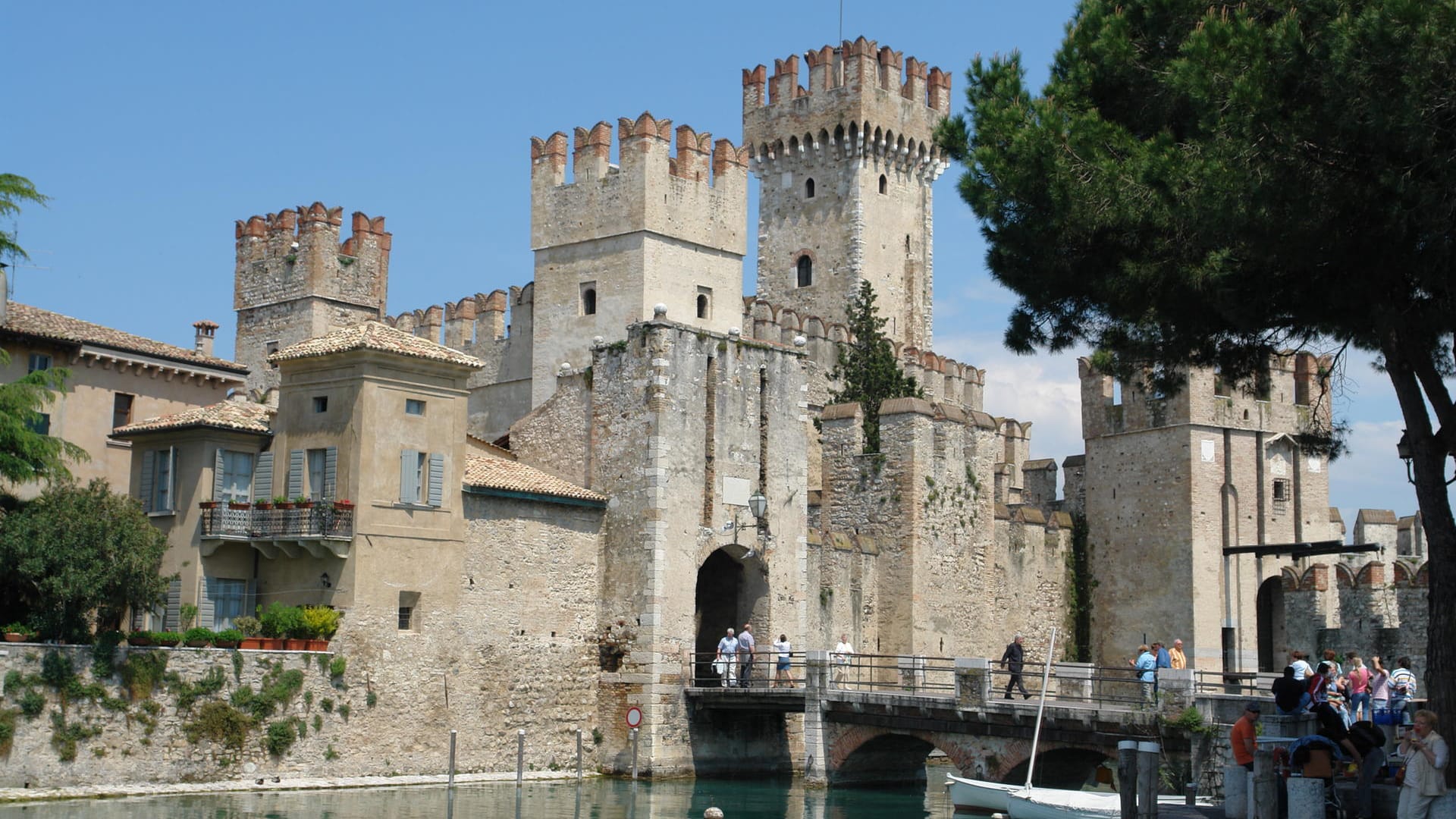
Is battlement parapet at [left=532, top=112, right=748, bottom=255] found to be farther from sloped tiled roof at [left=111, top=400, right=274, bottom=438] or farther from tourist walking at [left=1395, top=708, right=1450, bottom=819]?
tourist walking at [left=1395, top=708, right=1450, bottom=819]

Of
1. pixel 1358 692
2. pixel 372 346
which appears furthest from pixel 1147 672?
pixel 372 346

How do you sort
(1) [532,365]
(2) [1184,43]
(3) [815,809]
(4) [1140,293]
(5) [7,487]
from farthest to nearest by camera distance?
(1) [532,365] < (5) [7,487] < (3) [815,809] < (4) [1140,293] < (2) [1184,43]

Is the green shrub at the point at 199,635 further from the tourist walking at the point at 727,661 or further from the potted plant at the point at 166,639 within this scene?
the tourist walking at the point at 727,661

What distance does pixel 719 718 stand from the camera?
3569 centimetres

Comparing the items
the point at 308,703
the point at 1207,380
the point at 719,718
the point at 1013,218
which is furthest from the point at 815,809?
the point at 1207,380

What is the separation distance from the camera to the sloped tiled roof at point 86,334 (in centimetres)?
3622

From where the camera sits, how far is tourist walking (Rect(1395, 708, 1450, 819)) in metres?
17.9

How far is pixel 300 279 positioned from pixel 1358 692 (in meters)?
26.5

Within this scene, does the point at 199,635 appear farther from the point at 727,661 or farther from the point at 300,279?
the point at 300,279

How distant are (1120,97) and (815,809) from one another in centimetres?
1300

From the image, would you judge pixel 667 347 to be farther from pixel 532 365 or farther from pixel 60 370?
pixel 60 370

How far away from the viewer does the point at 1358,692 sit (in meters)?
26.2

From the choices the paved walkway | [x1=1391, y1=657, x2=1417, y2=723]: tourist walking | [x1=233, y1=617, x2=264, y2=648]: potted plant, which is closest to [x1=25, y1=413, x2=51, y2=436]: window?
[x1=233, y1=617, x2=264, y2=648]: potted plant

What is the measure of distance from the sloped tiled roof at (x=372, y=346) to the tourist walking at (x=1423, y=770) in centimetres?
1902
